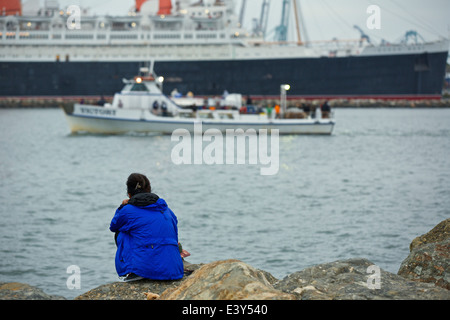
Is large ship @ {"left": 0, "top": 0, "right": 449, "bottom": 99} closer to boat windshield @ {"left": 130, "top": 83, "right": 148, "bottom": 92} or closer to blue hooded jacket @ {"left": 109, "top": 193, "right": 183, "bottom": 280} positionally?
boat windshield @ {"left": 130, "top": 83, "right": 148, "bottom": 92}

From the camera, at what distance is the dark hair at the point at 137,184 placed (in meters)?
4.89

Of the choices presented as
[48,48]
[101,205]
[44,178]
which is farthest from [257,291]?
[48,48]

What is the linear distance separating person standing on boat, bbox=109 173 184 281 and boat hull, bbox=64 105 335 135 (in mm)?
22989

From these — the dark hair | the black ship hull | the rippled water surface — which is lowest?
the rippled water surface

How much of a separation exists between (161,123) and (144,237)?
23206mm

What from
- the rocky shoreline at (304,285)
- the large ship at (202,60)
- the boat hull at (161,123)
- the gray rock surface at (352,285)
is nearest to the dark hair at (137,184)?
the rocky shoreline at (304,285)

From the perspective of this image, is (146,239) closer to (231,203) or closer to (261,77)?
(231,203)

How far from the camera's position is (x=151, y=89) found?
28.6 m

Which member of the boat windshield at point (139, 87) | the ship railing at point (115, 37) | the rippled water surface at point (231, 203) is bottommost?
the rippled water surface at point (231, 203)

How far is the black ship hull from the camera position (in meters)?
60.8

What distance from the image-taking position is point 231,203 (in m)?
13.9

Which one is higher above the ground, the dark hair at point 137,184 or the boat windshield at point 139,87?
the boat windshield at point 139,87

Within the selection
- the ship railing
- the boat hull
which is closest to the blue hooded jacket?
the boat hull

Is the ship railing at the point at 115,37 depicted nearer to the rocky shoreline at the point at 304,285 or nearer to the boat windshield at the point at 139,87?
the boat windshield at the point at 139,87
